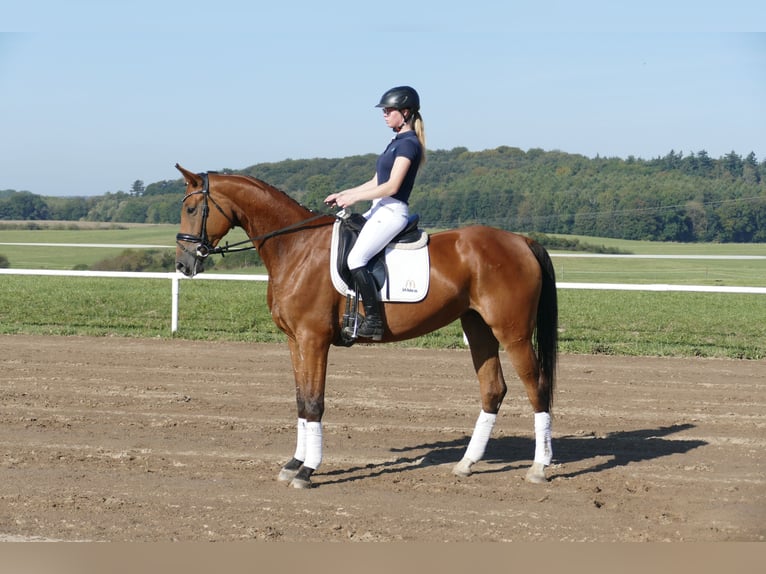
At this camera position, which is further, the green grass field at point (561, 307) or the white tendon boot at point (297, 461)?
the green grass field at point (561, 307)

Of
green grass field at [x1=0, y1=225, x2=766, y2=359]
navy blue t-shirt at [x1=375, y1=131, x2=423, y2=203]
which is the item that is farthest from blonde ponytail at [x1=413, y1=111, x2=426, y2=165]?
green grass field at [x1=0, y1=225, x2=766, y2=359]

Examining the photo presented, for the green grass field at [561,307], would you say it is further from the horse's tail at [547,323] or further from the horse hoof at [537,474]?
the horse hoof at [537,474]

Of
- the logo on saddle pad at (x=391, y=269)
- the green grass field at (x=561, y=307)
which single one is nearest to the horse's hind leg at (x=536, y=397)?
the logo on saddle pad at (x=391, y=269)

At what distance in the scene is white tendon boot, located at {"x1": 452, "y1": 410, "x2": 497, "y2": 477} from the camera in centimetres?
684

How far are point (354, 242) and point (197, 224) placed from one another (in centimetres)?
115

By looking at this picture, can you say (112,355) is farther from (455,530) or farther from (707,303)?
(707,303)

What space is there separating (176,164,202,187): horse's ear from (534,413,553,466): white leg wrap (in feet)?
10.0

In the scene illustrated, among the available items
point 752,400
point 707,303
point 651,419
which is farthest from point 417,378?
point 707,303

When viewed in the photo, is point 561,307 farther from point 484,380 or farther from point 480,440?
point 480,440

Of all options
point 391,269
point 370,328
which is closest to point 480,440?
point 370,328

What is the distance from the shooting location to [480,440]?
6949 millimetres

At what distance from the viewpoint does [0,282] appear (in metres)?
28.5

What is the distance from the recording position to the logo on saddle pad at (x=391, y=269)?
6551 millimetres

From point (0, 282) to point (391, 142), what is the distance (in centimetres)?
2510
